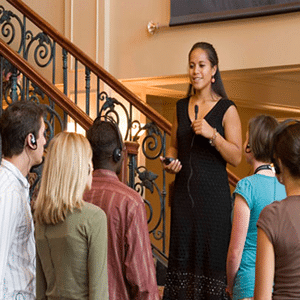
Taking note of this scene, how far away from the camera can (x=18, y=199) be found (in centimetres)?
234

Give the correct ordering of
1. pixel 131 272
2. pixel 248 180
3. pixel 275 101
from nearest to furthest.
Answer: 1. pixel 131 272
2. pixel 248 180
3. pixel 275 101

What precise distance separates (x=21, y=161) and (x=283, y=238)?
997mm

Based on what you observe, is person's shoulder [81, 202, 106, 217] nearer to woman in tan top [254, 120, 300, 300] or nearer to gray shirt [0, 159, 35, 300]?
gray shirt [0, 159, 35, 300]

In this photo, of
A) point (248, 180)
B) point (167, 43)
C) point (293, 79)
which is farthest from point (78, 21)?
point (248, 180)

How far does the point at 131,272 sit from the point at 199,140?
1.26m

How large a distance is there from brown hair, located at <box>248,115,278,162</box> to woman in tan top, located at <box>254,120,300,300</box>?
2.58 ft

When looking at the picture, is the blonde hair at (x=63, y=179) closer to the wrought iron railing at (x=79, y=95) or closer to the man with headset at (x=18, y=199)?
the man with headset at (x=18, y=199)

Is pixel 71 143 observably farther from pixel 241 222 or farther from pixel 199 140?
pixel 199 140

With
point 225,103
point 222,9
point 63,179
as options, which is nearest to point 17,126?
point 63,179

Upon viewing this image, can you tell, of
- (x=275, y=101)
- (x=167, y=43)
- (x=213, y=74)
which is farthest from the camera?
(x=275, y=101)

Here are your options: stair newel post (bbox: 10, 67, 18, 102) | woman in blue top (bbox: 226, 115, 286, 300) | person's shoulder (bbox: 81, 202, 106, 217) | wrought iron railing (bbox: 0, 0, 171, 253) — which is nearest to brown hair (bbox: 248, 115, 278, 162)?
woman in blue top (bbox: 226, 115, 286, 300)

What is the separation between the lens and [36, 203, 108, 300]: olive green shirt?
2381 millimetres

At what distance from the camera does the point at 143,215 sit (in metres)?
2.68

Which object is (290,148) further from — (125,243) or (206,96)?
(206,96)
